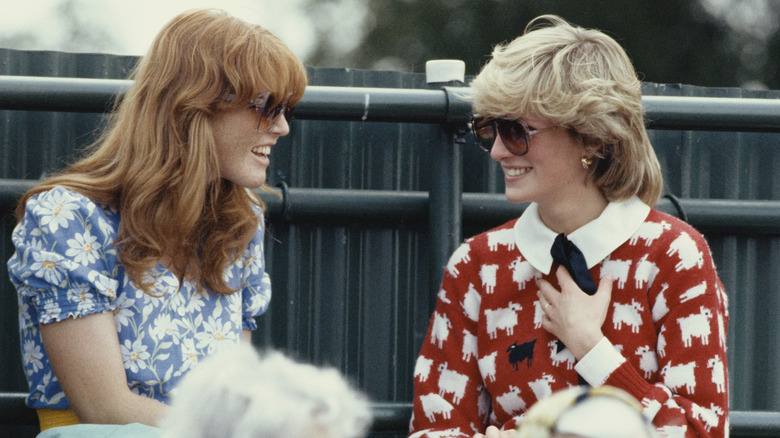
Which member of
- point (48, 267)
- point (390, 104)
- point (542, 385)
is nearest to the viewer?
point (48, 267)

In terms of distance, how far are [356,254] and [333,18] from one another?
1416 centimetres

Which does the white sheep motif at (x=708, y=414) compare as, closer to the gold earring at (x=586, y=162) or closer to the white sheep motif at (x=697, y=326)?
the white sheep motif at (x=697, y=326)

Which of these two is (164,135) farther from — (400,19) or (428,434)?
(400,19)

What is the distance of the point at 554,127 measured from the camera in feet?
8.27

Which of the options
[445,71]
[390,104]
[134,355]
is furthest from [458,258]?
[134,355]

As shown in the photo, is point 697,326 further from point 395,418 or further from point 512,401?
point 395,418

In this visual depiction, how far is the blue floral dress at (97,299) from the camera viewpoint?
7.32ft

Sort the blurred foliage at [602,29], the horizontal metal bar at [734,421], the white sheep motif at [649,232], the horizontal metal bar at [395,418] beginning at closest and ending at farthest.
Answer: the white sheep motif at [649,232] → the horizontal metal bar at [395,418] → the horizontal metal bar at [734,421] → the blurred foliage at [602,29]

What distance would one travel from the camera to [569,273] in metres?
2.50

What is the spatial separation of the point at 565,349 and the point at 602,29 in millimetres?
13195

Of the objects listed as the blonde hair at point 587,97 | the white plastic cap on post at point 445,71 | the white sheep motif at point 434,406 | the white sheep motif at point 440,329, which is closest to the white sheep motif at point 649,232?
the blonde hair at point 587,97

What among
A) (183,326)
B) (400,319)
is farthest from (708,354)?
(183,326)

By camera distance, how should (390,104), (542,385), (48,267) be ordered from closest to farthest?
1. (48,267)
2. (542,385)
3. (390,104)

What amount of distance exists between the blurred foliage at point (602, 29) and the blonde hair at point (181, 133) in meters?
12.5
